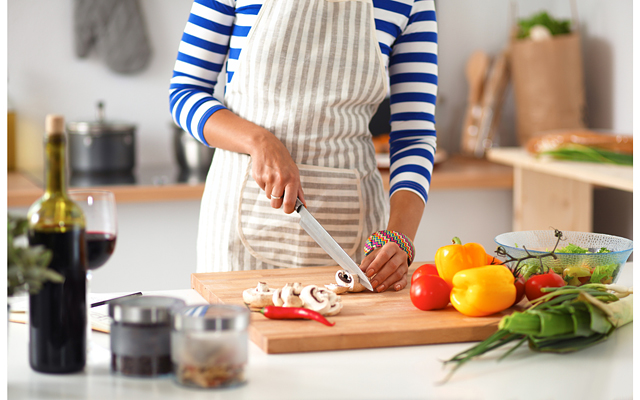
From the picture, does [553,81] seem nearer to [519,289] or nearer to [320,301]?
[519,289]

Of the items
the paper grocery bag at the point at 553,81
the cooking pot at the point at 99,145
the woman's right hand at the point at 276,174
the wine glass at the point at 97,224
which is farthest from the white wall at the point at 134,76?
the wine glass at the point at 97,224

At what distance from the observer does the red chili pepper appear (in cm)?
85

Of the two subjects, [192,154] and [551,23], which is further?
[551,23]

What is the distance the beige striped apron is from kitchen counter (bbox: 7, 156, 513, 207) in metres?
0.88

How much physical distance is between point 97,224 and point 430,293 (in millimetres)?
427

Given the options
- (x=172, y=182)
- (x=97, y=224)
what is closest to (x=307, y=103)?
(x=97, y=224)

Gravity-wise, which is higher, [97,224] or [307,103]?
[307,103]

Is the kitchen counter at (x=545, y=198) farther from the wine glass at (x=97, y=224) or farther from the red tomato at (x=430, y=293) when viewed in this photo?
the wine glass at (x=97, y=224)

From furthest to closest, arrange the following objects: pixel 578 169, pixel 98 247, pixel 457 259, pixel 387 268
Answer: pixel 578 169 < pixel 387 268 < pixel 457 259 < pixel 98 247

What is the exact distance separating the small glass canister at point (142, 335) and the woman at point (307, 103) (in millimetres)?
559

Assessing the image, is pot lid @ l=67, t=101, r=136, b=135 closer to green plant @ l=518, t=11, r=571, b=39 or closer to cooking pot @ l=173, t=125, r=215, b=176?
cooking pot @ l=173, t=125, r=215, b=176

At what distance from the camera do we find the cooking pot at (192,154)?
96.3 inches

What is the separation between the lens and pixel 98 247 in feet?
2.38

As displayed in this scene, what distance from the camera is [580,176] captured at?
2.03 m
